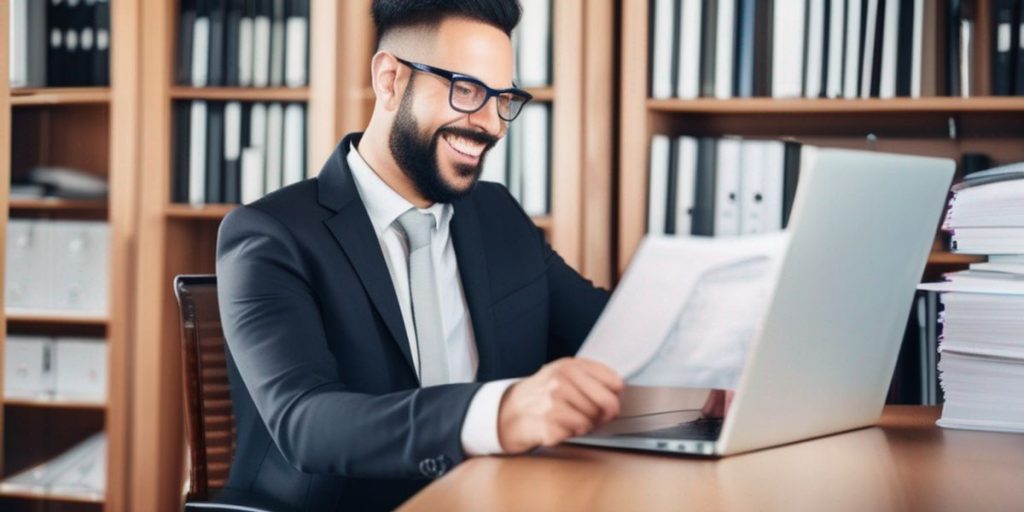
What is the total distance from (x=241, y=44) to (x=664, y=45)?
1048mm

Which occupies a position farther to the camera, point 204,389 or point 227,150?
point 227,150

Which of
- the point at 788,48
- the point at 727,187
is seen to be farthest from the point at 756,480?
the point at 788,48

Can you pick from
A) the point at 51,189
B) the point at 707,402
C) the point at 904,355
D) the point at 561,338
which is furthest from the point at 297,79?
the point at 707,402

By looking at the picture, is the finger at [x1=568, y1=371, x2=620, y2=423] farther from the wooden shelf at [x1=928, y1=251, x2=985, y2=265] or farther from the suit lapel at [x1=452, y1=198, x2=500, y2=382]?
the wooden shelf at [x1=928, y1=251, x2=985, y2=265]

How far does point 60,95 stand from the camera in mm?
Answer: 3094

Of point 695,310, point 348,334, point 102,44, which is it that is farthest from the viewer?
point 102,44

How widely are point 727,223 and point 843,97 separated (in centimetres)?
38

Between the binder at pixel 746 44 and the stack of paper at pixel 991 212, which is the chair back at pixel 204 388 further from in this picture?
the binder at pixel 746 44

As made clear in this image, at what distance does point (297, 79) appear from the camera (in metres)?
3.01

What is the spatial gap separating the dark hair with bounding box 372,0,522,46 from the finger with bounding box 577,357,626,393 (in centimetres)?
87

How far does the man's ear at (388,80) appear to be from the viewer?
1.83 metres

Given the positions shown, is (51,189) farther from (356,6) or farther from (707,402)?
(707,402)

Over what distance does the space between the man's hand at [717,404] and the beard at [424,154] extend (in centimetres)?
57

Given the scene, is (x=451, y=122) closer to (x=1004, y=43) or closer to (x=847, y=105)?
(x=847, y=105)
